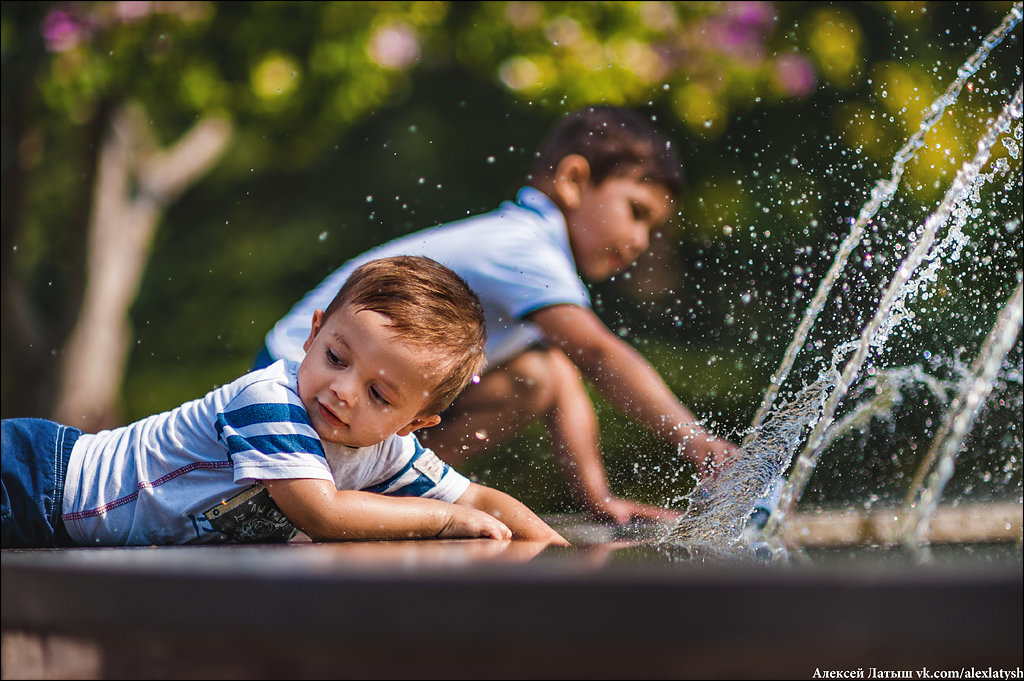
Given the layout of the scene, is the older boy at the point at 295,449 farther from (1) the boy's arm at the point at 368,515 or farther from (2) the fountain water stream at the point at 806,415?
(2) the fountain water stream at the point at 806,415

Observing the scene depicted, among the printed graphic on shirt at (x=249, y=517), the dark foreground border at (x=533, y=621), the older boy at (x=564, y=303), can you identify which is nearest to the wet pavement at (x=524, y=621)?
the dark foreground border at (x=533, y=621)

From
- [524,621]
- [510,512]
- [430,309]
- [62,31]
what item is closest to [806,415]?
[510,512]

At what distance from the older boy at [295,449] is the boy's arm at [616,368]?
74 cm

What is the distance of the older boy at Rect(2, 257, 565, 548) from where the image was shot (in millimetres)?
1880

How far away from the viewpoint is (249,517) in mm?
1979

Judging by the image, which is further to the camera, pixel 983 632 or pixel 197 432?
pixel 197 432

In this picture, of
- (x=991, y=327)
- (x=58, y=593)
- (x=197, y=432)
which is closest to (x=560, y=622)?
(x=58, y=593)

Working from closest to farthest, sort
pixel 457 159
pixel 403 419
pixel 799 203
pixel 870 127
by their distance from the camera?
1. pixel 403 419
2. pixel 870 127
3. pixel 799 203
4. pixel 457 159

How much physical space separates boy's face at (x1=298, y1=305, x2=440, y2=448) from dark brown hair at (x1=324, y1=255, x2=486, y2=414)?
23mm

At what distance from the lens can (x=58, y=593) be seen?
1171mm

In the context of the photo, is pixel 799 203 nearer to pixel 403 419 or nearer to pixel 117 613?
pixel 403 419

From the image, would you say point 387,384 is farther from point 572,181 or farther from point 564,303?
point 572,181

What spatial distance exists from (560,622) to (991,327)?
3115 millimetres

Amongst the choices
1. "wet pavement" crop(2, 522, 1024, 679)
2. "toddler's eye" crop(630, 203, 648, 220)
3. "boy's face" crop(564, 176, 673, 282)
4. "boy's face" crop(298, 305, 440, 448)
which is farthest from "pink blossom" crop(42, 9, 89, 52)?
"wet pavement" crop(2, 522, 1024, 679)
